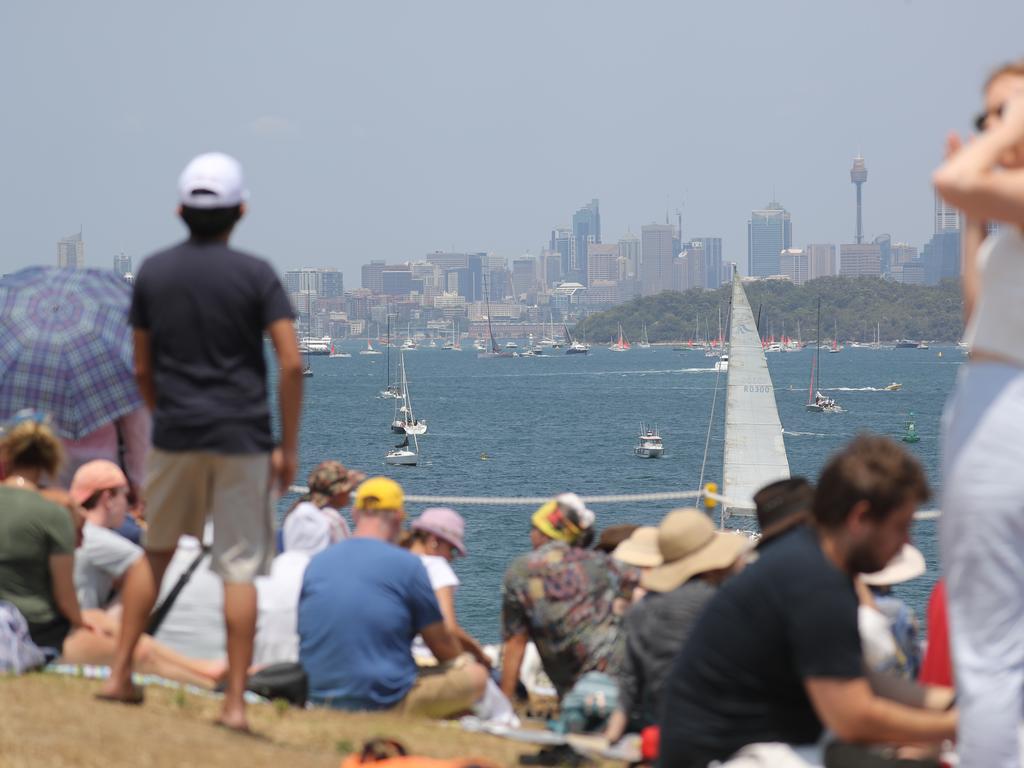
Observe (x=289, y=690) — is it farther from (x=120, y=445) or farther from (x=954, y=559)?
(x=954, y=559)

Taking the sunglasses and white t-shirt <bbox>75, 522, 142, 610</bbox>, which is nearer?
the sunglasses

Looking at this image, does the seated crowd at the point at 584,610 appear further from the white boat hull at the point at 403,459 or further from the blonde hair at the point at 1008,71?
the white boat hull at the point at 403,459

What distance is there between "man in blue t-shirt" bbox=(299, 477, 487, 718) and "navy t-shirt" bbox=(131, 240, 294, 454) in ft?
4.15

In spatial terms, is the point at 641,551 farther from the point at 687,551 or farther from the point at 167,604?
the point at 167,604

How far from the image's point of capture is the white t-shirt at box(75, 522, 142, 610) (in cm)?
561

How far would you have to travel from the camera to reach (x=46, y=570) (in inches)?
205

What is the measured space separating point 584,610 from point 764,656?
2.71 metres

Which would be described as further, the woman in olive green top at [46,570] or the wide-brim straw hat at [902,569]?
the woman in olive green top at [46,570]

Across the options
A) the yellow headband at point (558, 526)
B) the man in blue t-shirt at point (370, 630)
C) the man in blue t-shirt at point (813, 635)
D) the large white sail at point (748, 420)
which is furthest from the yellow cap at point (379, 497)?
the large white sail at point (748, 420)

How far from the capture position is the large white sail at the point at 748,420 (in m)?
36.2

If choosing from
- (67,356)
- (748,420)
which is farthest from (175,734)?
(748,420)

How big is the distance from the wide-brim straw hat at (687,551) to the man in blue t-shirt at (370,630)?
1.14 metres

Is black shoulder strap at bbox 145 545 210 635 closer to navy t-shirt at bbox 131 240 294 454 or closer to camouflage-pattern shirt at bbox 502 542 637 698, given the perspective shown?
camouflage-pattern shirt at bbox 502 542 637 698

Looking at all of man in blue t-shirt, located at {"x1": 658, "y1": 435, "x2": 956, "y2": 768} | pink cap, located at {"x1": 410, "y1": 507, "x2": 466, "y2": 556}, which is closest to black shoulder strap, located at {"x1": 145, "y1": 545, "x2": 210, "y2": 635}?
pink cap, located at {"x1": 410, "y1": 507, "x2": 466, "y2": 556}
